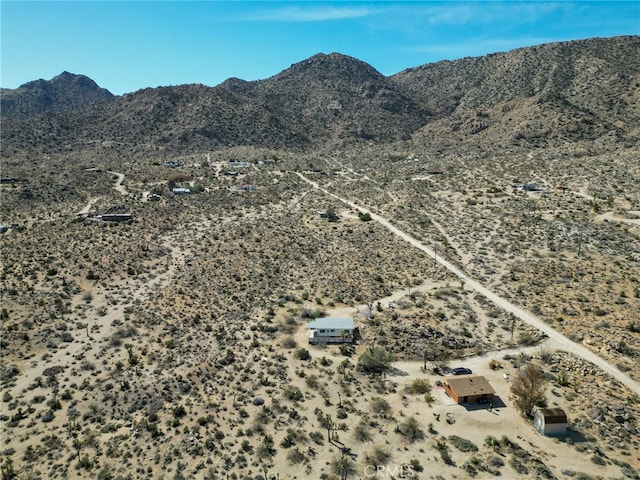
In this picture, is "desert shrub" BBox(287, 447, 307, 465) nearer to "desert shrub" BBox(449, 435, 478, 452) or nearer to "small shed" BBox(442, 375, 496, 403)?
"desert shrub" BBox(449, 435, 478, 452)

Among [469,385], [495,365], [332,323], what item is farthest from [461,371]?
[332,323]

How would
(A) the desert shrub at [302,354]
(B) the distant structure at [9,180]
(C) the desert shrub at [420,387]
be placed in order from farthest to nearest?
(B) the distant structure at [9,180] → (A) the desert shrub at [302,354] → (C) the desert shrub at [420,387]

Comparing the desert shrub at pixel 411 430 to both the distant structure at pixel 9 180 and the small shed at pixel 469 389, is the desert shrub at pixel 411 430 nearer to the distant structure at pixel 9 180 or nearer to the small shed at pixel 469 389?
the small shed at pixel 469 389

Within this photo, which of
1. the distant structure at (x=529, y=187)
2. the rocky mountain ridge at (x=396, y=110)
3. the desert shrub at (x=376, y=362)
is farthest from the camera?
the rocky mountain ridge at (x=396, y=110)

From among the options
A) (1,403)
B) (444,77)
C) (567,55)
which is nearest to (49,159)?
(1,403)

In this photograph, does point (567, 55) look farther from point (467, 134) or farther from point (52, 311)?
point (52, 311)

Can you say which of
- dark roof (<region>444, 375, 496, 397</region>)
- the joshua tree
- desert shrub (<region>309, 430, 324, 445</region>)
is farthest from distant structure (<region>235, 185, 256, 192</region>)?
the joshua tree

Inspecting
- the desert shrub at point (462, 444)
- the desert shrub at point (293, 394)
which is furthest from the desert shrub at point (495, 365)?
the desert shrub at point (293, 394)
